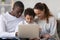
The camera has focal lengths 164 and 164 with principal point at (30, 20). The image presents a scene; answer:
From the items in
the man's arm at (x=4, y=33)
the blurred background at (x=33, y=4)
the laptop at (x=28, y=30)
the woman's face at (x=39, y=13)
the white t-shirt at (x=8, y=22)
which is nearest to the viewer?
the laptop at (x=28, y=30)

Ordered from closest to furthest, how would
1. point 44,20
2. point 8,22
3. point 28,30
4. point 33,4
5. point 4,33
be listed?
point 28,30 → point 4,33 → point 8,22 → point 44,20 → point 33,4

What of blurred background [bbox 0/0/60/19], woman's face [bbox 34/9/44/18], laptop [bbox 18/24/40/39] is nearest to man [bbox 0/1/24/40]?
woman's face [bbox 34/9/44/18]

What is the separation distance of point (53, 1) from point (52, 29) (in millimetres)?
874

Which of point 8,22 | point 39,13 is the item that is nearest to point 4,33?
point 8,22

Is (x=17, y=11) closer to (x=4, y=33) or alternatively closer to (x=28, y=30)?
(x=4, y=33)

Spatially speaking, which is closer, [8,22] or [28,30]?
[28,30]

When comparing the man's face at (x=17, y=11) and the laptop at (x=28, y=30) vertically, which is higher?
the man's face at (x=17, y=11)

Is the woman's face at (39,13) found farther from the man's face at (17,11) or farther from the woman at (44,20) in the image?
the man's face at (17,11)

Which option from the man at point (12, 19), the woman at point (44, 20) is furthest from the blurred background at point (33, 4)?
the man at point (12, 19)

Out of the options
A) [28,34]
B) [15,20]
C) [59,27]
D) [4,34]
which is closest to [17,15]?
[15,20]

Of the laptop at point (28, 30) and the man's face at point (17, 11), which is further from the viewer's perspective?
the man's face at point (17, 11)

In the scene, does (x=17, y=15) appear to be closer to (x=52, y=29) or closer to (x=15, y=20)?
(x=15, y=20)

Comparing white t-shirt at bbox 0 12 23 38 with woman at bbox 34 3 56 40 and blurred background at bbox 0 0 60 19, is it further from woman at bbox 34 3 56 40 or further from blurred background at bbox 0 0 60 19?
blurred background at bbox 0 0 60 19

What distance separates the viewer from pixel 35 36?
1875 mm
